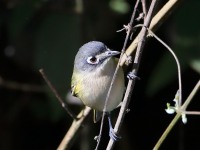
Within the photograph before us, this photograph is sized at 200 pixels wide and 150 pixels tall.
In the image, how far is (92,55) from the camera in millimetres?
2441

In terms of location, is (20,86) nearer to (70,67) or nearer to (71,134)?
(70,67)

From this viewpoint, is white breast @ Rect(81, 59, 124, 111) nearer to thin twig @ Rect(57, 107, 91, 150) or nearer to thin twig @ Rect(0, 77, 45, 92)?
thin twig @ Rect(57, 107, 91, 150)

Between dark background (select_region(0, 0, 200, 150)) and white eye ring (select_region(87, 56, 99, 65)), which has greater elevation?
dark background (select_region(0, 0, 200, 150))

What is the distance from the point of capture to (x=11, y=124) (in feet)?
13.3

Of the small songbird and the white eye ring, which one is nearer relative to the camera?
the small songbird

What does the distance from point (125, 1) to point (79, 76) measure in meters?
0.93

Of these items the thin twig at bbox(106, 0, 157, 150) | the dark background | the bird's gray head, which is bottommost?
the thin twig at bbox(106, 0, 157, 150)

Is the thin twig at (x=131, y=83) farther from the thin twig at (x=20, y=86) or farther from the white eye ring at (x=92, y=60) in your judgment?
the thin twig at (x=20, y=86)

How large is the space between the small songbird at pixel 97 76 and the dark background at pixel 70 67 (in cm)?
57

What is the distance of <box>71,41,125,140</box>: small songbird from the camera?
2.37m

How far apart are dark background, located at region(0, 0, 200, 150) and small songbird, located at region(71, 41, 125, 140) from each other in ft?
1.86

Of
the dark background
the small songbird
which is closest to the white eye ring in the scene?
the small songbird

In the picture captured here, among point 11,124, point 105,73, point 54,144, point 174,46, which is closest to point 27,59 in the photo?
point 11,124

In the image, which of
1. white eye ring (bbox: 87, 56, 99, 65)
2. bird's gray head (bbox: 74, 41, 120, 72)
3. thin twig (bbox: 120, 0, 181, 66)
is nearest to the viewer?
thin twig (bbox: 120, 0, 181, 66)
